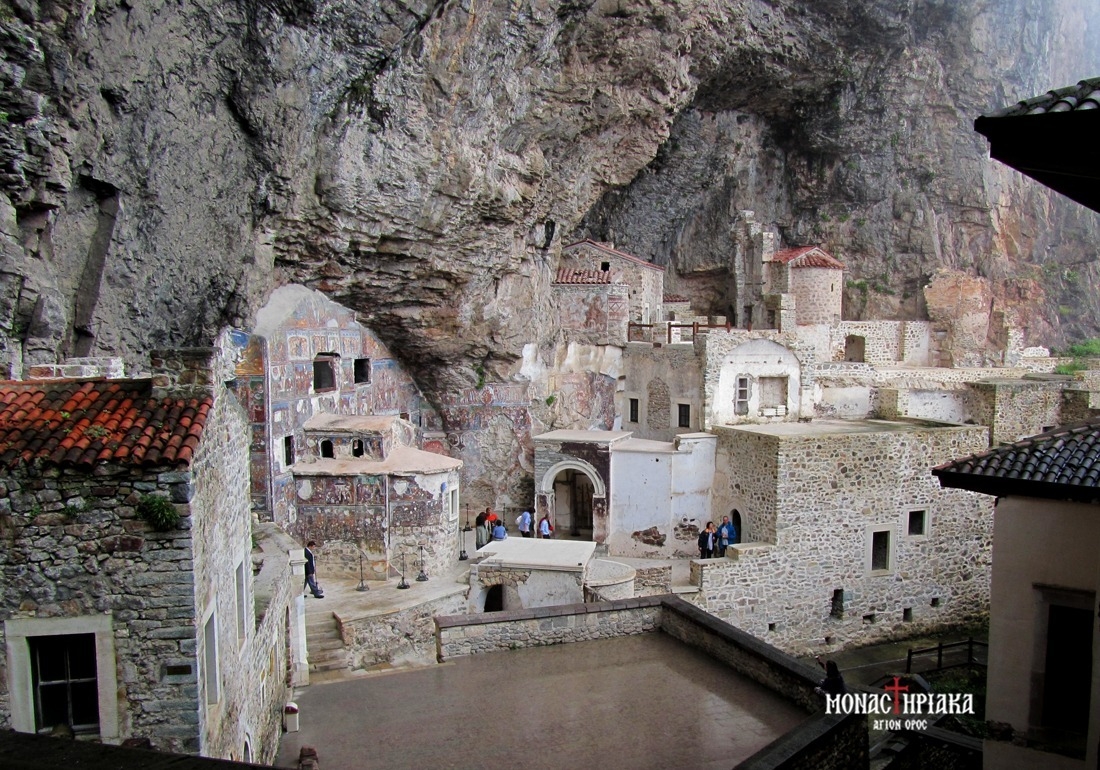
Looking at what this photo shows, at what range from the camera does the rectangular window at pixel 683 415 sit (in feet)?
72.3

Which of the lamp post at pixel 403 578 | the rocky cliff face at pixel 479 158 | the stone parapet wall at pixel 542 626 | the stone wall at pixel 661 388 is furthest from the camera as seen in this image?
the stone wall at pixel 661 388

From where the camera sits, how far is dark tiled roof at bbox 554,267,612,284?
2447cm

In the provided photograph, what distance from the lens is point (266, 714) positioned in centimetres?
855

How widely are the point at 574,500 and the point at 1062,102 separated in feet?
65.1

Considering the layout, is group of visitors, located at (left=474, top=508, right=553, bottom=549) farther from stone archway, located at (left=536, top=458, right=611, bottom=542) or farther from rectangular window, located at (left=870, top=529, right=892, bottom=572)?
rectangular window, located at (left=870, top=529, right=892, bottom=572)

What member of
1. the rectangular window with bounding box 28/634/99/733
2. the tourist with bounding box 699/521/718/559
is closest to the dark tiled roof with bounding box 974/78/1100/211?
the rectangular window with bounding box 28/634/99/733

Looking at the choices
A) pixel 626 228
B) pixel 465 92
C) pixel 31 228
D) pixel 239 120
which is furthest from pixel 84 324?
pixel 626 228

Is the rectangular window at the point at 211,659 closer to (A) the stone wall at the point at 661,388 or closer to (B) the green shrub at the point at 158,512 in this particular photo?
(B) the green shrub at the point at 158,512

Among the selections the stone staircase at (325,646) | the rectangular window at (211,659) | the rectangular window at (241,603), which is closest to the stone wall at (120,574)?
the rectangular window at (211,659)

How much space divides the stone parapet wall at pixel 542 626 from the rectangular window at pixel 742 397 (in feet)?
34.8

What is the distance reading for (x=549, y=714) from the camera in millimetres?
9422

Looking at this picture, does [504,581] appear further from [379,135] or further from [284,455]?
[379,135]

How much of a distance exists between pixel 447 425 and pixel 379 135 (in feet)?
30.7

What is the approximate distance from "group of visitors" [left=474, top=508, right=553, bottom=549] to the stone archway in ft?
1.97
